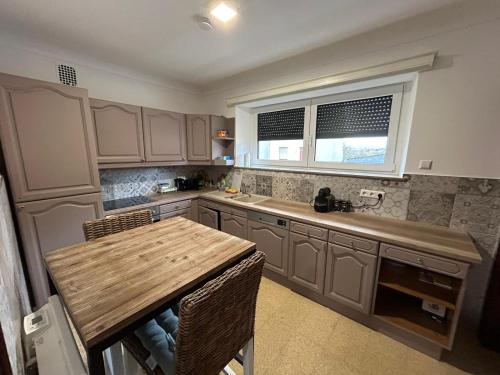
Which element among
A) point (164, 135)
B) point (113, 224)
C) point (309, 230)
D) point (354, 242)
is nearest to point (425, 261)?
point (354, 242)

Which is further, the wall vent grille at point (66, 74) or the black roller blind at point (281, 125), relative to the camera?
the black roller blind at point (281, 125)

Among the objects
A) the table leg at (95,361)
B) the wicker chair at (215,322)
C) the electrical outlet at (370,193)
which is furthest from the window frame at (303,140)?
the table leg at (95,361)

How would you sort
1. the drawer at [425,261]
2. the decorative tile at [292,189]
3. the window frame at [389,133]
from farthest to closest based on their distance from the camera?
the decorative tile at [292,189] → the window frame at [389,133] → the drawer at [425,261]

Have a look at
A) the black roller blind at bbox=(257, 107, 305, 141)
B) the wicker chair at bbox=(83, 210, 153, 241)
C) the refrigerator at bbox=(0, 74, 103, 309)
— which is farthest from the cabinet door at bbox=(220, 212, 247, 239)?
the refrigerator at bbox=(0, 74, 103, 309)

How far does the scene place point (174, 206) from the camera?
8.53ft

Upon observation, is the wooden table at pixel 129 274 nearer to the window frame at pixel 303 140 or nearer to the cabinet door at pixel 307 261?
the cabinet door at pixel 307 261

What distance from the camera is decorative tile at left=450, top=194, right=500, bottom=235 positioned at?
1434 mm

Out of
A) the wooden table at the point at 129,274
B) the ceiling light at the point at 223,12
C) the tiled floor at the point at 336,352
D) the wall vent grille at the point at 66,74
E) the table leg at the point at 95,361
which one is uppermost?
the ceiling light at the point at 223,12

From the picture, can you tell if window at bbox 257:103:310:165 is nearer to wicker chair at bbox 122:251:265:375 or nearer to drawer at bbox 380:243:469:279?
drawer at bbox 380:243:469:279

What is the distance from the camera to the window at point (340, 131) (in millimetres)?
1948

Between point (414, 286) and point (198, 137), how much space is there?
2751 millimetres

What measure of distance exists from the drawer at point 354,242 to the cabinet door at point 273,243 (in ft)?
1.47

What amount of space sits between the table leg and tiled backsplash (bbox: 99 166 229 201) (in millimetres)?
2177

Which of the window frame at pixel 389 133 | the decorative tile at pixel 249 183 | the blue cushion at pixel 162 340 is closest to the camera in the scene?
the blue cushion at pixel 162 340
